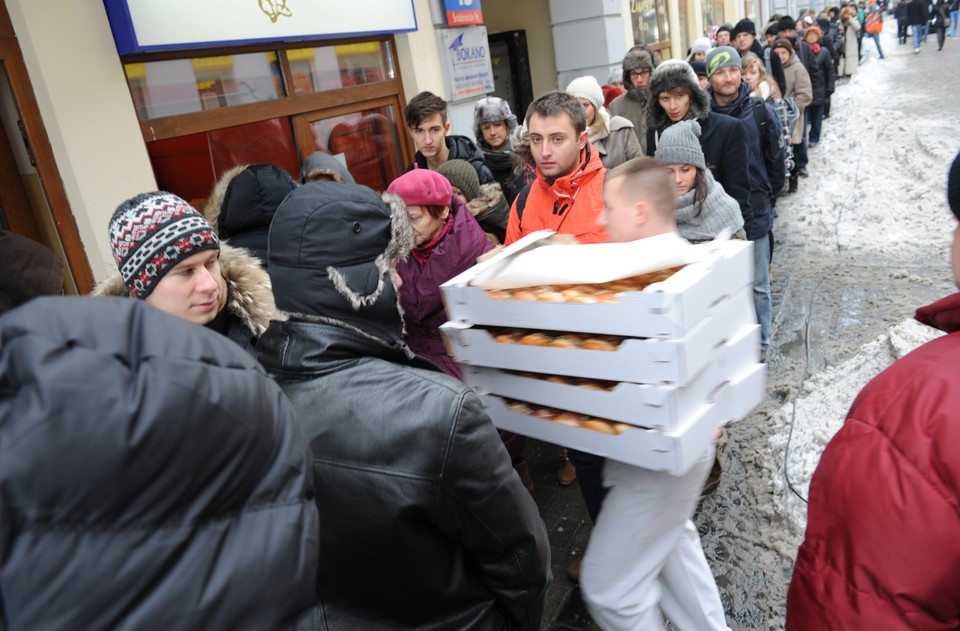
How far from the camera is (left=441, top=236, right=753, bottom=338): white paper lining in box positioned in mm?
1607

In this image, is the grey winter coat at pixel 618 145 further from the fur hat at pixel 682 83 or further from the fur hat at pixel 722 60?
the fur hat at pixel 722 60

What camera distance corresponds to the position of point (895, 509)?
1.17 meters

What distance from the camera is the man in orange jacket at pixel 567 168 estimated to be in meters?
3.06

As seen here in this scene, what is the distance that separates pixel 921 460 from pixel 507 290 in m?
1.16

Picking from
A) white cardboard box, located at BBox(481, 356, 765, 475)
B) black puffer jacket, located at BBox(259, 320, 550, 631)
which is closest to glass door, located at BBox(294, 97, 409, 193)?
white cardboard box, located at BBox(481, 356, 765, 475)

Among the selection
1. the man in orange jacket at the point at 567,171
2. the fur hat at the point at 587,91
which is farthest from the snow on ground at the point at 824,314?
the fur hat at the point at 587,91

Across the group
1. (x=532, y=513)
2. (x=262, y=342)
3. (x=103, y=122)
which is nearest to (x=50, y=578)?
(x=262, y=342)

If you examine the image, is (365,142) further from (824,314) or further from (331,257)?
(331,257)

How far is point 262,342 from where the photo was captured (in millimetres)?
1652

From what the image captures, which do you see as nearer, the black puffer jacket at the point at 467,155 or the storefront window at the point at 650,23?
the black puffer jacket at the point at 467,155

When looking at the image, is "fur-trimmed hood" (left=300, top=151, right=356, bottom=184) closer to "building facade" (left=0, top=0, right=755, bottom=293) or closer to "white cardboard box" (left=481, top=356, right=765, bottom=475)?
"building facade" (left=0, top=0, right=755, bottom=293)

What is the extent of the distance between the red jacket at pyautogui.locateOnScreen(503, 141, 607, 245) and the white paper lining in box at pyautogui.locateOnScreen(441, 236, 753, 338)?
1.07m

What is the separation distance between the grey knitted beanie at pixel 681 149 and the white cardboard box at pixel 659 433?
177cm

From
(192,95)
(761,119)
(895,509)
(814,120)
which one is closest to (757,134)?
(761,119)
